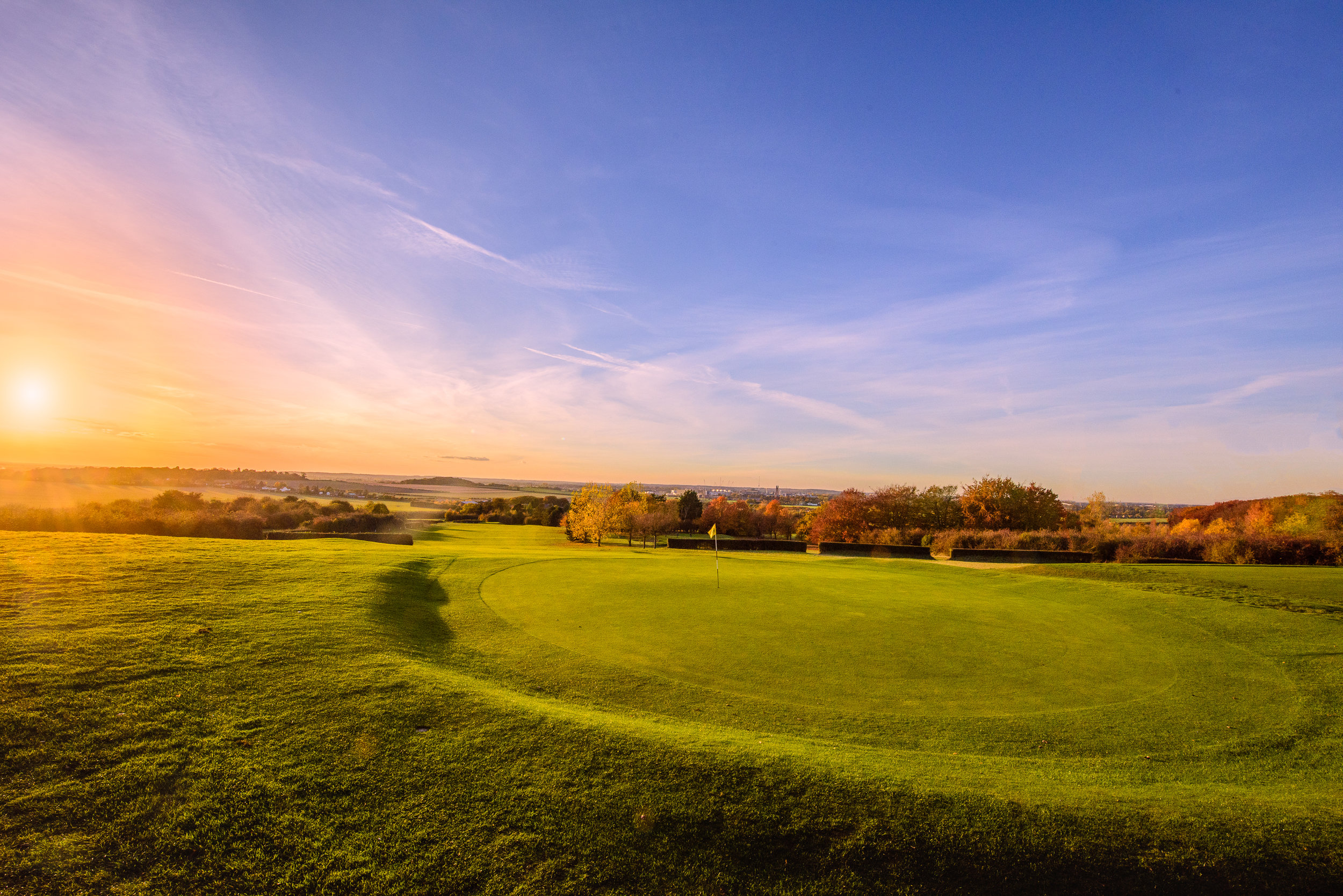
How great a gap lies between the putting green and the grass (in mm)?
92

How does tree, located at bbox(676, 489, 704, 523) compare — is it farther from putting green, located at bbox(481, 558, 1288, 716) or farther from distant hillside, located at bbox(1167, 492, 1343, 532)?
putting green, located at bbox(481, 558, 1288, 716)

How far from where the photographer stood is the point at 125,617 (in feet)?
25.2

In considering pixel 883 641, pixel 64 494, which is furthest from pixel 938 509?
pixel 64 494

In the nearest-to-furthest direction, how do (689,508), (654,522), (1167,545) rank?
(1167,545) → (654,522) → (689,508)

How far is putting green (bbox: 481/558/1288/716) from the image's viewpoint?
7871 millimetres

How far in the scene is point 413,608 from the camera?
11.1 metres

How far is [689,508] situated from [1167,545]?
172 ft

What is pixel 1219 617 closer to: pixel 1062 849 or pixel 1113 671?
pixel 1113 671

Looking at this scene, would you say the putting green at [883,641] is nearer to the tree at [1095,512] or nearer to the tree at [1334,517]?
the tree at [1334,517]

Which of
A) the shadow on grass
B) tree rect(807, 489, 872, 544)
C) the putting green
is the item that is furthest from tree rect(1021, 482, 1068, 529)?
the shadow on grass

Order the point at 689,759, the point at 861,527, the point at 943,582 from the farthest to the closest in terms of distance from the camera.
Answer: the point at 861,527
the point at 943,582
the point at 689,759

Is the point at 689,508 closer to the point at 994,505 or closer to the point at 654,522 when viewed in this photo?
the point at 654,522

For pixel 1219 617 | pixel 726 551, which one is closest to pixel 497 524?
pixel 726 551

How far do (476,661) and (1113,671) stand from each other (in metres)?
10.0
